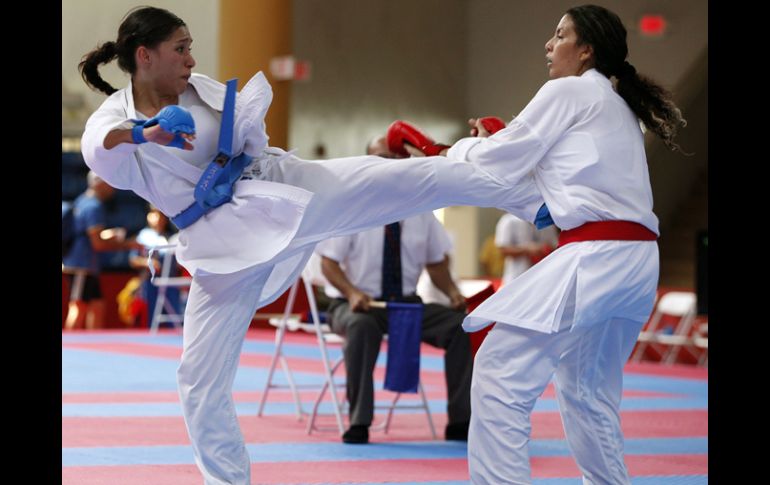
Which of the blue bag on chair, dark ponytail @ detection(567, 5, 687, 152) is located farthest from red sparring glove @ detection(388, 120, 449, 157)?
the blue bag on chair

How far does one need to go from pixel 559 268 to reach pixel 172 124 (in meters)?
1.27

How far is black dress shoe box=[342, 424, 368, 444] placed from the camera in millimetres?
5898

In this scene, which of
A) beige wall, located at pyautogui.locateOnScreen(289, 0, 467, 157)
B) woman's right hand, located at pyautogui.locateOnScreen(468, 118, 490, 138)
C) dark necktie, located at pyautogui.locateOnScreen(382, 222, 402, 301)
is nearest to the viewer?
woman's right hand, located at pyautogui.locateOnScreen(468, 118, 490, 138)

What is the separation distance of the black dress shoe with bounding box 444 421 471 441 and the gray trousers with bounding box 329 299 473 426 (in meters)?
0.03

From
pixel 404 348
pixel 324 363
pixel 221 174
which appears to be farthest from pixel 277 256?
pixel 324 363

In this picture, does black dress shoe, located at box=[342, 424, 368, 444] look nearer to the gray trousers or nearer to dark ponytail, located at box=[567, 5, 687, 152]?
the gray trousers

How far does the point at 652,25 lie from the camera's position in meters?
14.4

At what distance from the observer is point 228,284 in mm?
3646

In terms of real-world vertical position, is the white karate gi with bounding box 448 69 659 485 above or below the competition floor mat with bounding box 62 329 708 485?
above

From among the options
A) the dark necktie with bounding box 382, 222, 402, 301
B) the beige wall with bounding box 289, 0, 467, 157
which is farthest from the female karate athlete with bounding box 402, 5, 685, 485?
the beige wall with bounding box 289, 0, 467, 157

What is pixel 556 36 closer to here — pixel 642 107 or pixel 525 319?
pixel 642 107

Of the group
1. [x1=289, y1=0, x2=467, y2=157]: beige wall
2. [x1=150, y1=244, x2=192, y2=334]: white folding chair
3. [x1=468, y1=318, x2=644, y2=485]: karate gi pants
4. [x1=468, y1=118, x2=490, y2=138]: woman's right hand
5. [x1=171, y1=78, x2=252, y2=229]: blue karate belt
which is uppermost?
[x1=289, y1=0, x2=467, y2=157]: beige wall

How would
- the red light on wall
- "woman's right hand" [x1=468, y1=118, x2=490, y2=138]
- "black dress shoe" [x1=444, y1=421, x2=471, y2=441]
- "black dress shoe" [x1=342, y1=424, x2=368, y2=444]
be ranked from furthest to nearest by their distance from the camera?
the red light on wall < "black dress shoe" [x1=444, y1=421, x2=471, y2=441] < "black dress shoe" [x1=342, y1=424, x2=368, y2=444] < "woman's right hand" [x1=468, y1=118, x2=490, y2=138]

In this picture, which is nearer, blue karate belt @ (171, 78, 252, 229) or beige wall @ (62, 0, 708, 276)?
blue karate belt @ (171, 78, 252, 229)
